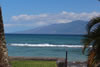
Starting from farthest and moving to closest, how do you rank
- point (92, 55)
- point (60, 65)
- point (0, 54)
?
point (60, 65) → point (92, 55) → point (0, 54)

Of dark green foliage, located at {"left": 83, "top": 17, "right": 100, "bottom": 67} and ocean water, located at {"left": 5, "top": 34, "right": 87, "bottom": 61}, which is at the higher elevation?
dark green foliage, located at {"left": 83, "top": 17, "right": 100, "bottom": 67}

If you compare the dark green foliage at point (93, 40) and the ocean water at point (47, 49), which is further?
the ocean water at point (47, 49)

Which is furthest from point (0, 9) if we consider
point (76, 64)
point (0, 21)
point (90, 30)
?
point (76, 64)

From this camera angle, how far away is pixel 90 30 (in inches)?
275

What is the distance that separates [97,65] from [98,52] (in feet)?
2.29

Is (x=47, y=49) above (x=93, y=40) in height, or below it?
below

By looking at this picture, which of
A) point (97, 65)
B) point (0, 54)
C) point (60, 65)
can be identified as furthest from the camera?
point (60, 65)

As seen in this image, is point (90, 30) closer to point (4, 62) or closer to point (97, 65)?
point (97, 65)

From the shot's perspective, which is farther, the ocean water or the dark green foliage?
the ocean water

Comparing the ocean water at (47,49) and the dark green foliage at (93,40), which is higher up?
the dark green foliage at (93,40)

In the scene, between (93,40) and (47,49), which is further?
(47,49)

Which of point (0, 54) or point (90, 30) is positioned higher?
point (90, 30)

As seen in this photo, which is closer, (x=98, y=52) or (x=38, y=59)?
(x=98, y=52)

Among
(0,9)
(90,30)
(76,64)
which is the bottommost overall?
(76,64)
